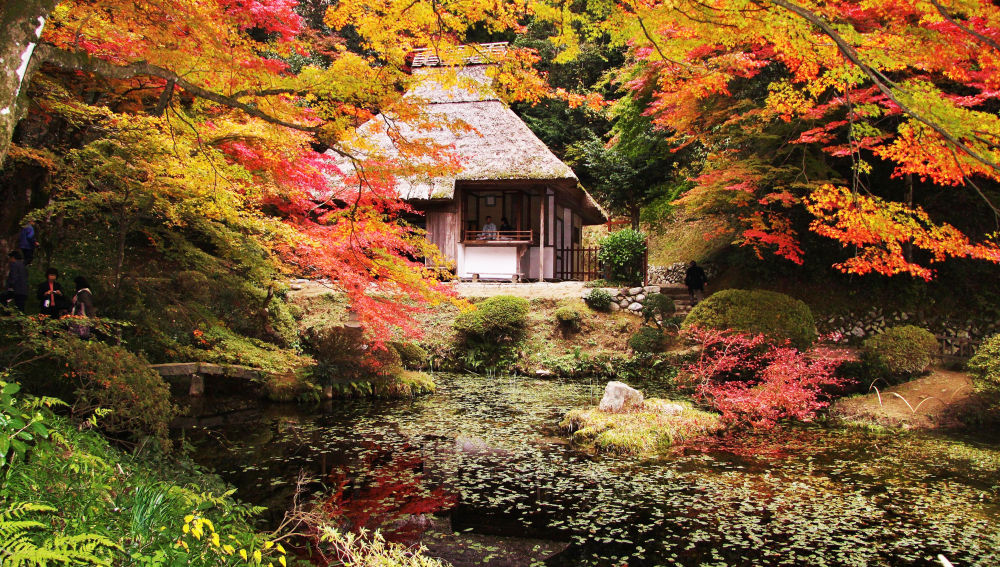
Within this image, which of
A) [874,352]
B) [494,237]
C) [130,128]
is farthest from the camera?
[494,237]

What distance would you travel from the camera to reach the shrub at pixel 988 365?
25.8 feet

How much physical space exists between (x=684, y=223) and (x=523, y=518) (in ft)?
51.6

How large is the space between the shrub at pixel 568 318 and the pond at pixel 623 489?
18.3ft

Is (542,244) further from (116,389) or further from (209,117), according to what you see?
(116,389)

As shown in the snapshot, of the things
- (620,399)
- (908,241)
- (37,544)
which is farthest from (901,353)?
(37,544)

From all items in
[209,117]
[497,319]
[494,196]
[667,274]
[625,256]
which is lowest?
[497,319]

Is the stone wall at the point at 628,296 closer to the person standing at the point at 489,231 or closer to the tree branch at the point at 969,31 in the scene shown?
the person standing at the point at 489,231

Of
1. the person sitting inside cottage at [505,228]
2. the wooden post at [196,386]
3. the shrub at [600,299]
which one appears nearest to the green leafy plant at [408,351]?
the wooden post at [196,386]

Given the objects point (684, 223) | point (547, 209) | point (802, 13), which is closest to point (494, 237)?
point (547, 209)

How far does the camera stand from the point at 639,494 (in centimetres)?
511

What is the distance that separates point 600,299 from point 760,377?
5.10 metres

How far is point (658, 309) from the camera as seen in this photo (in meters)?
13.3

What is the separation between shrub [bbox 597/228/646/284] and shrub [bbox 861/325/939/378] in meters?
6.29

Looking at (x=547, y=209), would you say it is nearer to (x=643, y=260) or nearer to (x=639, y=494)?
(x=643, y=260)
